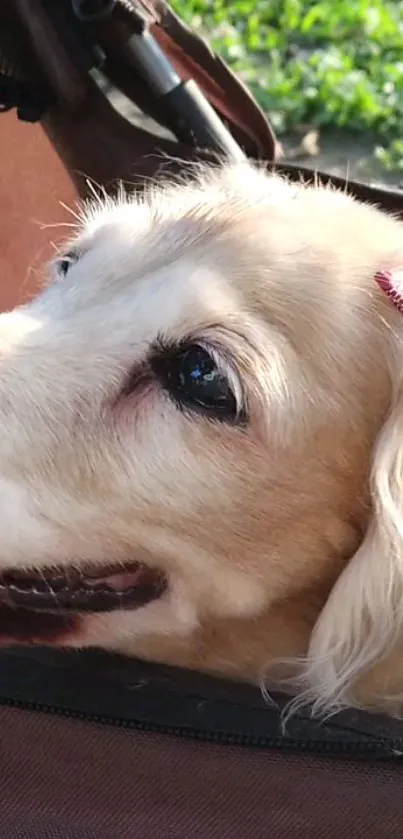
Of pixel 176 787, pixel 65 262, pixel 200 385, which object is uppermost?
pixel 65 262

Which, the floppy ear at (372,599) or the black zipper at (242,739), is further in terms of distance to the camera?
the floppy ear at (372,599)

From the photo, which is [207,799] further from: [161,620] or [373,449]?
[373,449]

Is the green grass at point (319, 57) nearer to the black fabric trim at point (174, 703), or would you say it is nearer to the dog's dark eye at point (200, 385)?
the dog's dark eye at point (200, 385)

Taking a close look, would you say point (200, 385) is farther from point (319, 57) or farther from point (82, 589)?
point (319, 57)

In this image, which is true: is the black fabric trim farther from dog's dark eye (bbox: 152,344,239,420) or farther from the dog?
dog's dark eye (bbox: 152,344,239,420)

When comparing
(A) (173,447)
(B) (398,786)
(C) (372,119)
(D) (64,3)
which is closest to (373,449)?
(A) (173,447)

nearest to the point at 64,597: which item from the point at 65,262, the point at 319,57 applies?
the point at 65,262

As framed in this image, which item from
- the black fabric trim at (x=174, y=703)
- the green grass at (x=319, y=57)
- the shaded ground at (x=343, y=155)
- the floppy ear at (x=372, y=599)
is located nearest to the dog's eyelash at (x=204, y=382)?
the floppy ear at (x=372, y=599)
